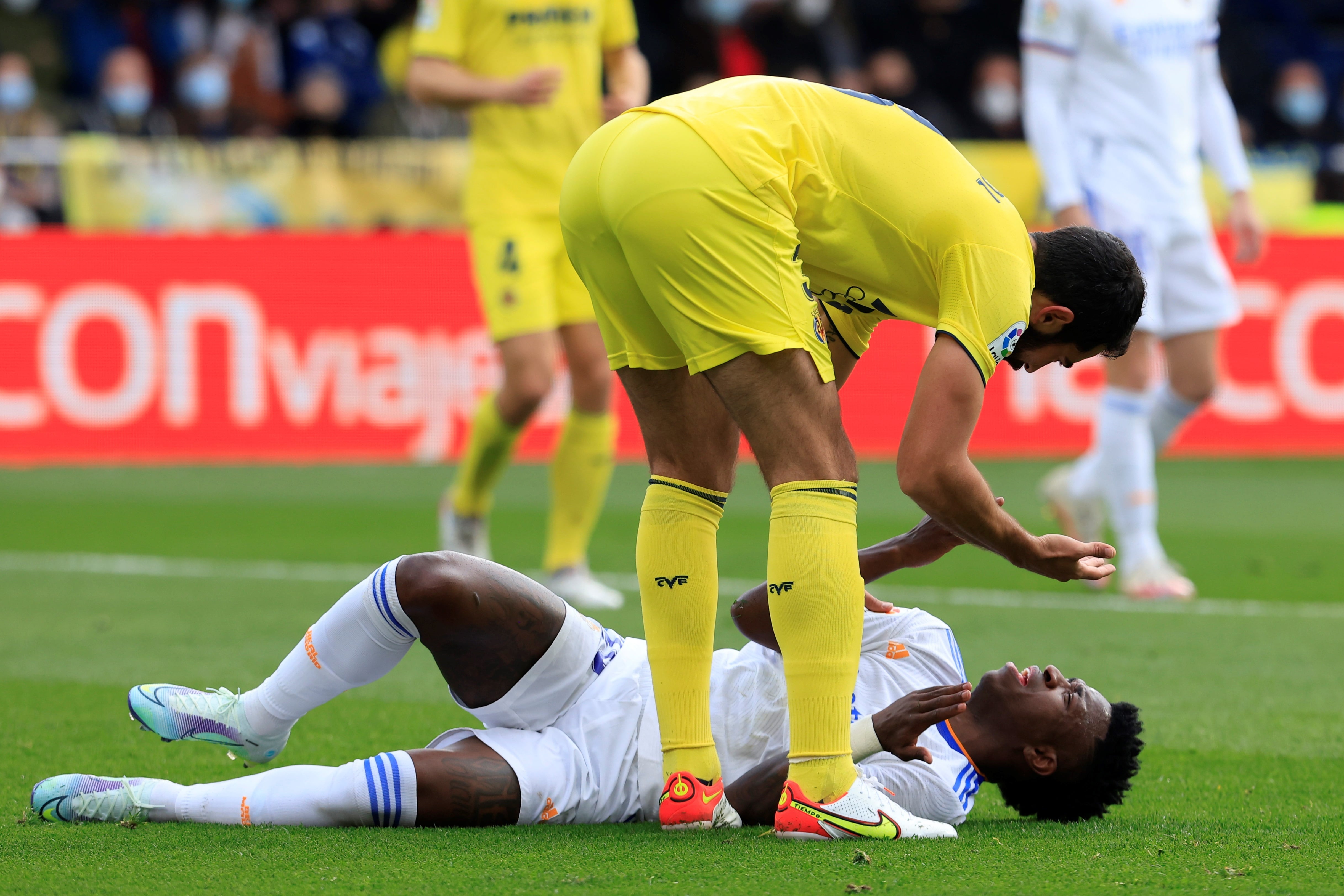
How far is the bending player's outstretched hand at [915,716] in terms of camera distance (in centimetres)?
299

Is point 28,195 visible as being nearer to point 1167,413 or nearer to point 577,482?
point 577,482

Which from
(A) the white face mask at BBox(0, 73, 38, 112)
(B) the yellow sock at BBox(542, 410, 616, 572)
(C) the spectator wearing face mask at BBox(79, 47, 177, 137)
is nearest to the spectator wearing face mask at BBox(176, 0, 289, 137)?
(C) the spectator wearing face mask at BBox(79, 47, 177, 137)

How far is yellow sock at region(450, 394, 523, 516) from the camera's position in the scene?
6.31 meters

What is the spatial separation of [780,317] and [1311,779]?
1.64m

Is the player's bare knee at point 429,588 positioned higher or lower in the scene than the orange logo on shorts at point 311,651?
higher

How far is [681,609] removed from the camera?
3.26m

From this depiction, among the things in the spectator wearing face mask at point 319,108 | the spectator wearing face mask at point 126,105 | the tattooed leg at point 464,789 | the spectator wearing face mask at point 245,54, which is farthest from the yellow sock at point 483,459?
the spectator wearing face mask at point 319,108

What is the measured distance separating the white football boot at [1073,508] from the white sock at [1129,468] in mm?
306

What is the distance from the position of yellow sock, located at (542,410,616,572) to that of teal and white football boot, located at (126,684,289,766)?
3010 mm

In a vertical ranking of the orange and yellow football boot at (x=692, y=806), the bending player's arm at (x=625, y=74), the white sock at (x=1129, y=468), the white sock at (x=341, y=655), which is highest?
the bending player's arm at (x=625, y=74)

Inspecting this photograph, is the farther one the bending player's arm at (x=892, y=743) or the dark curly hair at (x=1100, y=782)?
the dark curly hair at (x=1100, y=782)

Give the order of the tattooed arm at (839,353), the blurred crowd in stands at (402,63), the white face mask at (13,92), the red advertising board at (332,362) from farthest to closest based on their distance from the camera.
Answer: the blurred crowd in stands at (402,63), the white face mask at (13,92), the red advertising board at (332,362), the tattooed arm at (839,353)

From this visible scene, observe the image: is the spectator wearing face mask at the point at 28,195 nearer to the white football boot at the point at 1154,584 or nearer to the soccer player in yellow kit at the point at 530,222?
the soccer player in yellow kit at the point at 530,222

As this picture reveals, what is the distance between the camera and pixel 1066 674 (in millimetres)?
4832
